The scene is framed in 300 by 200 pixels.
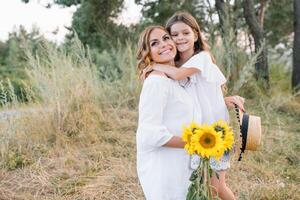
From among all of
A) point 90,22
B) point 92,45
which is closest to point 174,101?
point 90,22

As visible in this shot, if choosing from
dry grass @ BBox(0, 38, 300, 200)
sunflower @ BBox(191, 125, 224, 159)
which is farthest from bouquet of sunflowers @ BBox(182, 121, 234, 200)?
dry grass @ BBox(0, 38, 300, 200)

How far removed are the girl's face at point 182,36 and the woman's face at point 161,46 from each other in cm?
14

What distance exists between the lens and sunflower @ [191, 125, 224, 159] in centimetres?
182

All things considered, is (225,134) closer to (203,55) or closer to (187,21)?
(203,55)

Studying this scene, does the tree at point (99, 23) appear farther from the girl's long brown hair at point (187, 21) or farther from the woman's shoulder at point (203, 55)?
the woman's shoulder at point (203, 55)

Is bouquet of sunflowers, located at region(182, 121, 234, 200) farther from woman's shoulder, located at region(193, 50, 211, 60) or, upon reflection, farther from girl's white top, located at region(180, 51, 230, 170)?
woman's shoulder, located at region(193, 50, 211, 60)

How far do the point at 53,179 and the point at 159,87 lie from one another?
7.94 ft

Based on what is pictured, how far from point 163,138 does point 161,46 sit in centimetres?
50

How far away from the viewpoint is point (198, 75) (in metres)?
2.49

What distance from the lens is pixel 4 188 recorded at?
413cm

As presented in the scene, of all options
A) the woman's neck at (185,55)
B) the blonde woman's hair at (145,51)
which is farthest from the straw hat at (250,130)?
the blonde woman's hair at (145,51)

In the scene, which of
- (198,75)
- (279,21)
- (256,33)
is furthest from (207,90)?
(279,21)

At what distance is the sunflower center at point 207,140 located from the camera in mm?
1828

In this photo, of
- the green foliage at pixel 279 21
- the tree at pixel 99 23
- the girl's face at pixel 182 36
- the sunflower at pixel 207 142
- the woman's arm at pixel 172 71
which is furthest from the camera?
the green foliage at pixel 279 21
